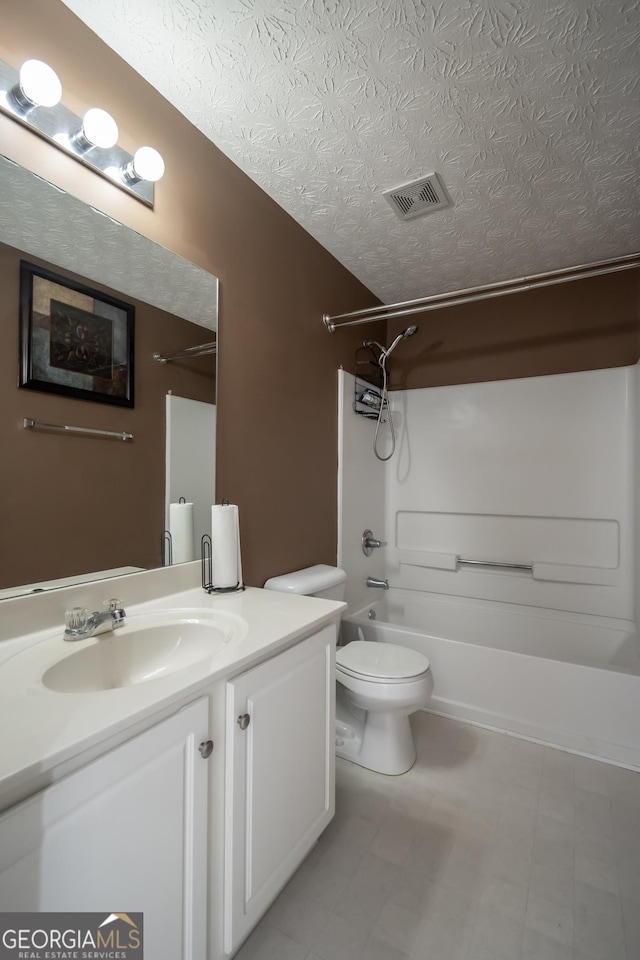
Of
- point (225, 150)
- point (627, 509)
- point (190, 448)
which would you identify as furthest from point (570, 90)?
point (627, 509)

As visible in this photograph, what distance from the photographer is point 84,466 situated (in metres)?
1.22

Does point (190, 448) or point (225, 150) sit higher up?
point (225, 150)

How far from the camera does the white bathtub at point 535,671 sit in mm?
1928

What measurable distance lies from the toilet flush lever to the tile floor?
3.93ft

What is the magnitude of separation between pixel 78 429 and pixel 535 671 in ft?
7.01

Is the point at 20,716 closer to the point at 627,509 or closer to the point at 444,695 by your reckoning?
the point at 444,695

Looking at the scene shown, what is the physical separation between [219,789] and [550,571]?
235cm

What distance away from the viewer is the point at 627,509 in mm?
2510

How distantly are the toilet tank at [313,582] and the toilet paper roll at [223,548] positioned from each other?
320mm

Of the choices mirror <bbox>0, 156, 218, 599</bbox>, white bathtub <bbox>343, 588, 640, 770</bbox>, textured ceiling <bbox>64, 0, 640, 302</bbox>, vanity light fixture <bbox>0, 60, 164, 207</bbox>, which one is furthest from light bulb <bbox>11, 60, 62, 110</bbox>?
white bathtub <bbox>343, 588, 640, 770</bbox>

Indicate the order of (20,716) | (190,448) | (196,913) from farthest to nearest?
(190,448) < (196,913) < (20,716)

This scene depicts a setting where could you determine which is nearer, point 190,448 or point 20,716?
point 20,716

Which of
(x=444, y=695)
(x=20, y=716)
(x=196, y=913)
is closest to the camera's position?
(x=20, y=716)

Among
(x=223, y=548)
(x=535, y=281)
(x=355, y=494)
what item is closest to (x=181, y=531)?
(x=223, y=548)
